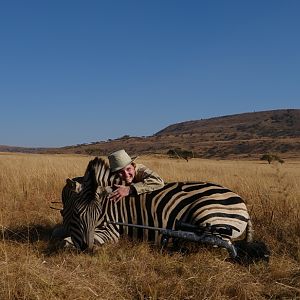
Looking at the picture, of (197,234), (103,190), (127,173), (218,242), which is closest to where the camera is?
(218,242)

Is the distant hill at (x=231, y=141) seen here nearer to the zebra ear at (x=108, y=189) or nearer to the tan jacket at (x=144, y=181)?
the tan jacket at (x=144, y=181)

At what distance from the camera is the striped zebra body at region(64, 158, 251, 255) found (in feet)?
18.1

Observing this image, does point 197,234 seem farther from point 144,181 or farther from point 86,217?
point 86,217

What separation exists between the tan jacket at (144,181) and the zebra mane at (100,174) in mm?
275

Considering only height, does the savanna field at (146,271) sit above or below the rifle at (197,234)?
below

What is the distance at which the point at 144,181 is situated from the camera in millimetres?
6055

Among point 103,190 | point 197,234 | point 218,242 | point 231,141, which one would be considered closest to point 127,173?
point 103,190

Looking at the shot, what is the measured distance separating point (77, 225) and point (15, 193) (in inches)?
202

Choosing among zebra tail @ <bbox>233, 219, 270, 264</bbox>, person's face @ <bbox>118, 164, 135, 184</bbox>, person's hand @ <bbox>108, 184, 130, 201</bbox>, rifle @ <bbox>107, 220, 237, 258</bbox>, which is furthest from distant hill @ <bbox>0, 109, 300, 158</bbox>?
rifle @ <bbox>107, 220, 237, 258</bbox>

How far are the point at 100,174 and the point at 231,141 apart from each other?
11784 centimetres

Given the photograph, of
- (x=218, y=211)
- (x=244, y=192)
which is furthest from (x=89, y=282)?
(x=244, y=192)

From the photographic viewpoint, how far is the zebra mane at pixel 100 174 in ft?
18.8

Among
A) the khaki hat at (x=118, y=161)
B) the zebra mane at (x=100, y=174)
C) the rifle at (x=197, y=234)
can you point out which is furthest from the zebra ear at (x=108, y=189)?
the rifle at (x=197, y=234)

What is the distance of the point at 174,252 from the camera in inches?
216
